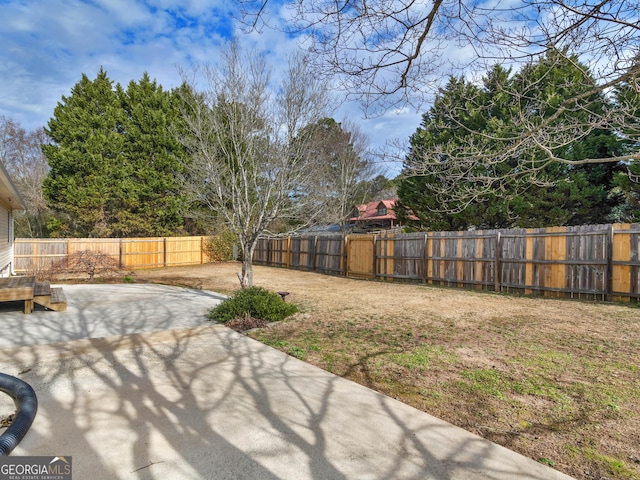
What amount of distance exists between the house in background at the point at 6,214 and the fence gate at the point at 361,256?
389 inches

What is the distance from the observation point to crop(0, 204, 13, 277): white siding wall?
34.7ft

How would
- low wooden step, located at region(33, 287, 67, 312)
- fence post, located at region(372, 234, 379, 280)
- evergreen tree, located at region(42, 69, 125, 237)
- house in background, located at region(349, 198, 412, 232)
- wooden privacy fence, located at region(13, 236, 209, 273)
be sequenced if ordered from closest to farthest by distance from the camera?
low wooden step, located at region(33, 287, 67, 312) → fence post, located at region(372, 234, 379, 280) → wooden privacy fence, located at region(13, 236, 209, 273) → evergreen tree, located at region(42, 69, 125, 237) → house in background, located at region(349, 198, 412, 232)

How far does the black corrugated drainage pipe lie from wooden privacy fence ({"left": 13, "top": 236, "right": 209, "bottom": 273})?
1381 centimetres

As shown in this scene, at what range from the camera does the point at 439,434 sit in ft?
7.84

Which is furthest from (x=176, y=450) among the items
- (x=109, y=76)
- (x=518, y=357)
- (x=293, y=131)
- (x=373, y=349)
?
(x=109, y=76)

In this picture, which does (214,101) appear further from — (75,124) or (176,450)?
(75,124)

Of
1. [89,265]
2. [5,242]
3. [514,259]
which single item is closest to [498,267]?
[514,259]

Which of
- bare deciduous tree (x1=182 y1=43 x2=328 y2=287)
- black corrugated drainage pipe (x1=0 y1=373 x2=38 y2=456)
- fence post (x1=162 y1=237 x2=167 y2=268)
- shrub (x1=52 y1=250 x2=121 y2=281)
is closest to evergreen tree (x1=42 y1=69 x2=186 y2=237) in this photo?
fence post (x1=162 y1=237 x2=167 y2=268)

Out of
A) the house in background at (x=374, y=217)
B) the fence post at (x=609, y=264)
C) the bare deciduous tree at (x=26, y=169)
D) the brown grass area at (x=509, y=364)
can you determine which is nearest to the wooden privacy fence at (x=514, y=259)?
the fence post at (x=609, y=264)

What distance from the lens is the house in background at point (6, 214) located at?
7.34 m

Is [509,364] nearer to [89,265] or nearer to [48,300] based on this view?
[48,300]

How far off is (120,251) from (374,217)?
1845 centimetres

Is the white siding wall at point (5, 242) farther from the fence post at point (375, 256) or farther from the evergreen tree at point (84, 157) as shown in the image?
the fence post at point (375, 256)

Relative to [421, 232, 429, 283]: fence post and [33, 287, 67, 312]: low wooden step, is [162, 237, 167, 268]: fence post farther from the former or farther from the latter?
[421, 232, 429, 283]: fence post
